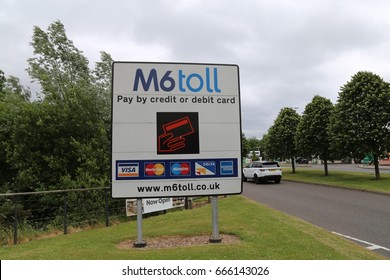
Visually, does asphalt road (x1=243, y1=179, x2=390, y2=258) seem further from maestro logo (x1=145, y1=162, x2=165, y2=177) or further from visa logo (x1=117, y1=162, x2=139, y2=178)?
visa logo (x1=117, y1=162, x2=139, y2=178)

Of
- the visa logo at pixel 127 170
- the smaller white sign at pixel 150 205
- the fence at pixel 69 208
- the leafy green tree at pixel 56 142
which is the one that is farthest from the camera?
the leafy green tree at pixel 56 142

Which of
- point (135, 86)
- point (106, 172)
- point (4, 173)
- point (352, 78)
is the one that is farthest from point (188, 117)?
point (352, 78)

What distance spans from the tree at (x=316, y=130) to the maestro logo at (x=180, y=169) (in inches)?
809

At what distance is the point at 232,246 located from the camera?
585 cm

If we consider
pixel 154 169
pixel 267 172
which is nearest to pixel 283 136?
pixel 267 172

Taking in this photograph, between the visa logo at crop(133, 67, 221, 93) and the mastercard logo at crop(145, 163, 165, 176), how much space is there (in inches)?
60.5

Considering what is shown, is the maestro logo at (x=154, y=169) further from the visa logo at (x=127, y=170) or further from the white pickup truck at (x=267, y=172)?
the white pickup truck at (x=267, y=172)

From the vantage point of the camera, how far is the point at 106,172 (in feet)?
44.5

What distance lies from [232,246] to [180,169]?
1.79 meters

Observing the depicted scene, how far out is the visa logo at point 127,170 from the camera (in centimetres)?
638

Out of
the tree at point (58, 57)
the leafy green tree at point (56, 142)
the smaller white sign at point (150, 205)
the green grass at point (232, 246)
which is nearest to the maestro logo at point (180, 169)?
the green grass at point (232, 246)

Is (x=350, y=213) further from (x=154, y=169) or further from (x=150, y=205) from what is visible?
(x=154, y=169)
